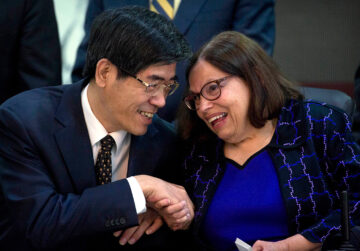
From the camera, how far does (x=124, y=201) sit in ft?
6.21

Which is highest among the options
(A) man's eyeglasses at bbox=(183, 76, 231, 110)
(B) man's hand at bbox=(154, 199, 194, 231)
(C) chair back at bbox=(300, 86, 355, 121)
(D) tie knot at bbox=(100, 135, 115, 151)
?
(C) chair back at bbox=(300, 86, 355, 121)

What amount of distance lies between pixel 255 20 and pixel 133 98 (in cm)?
77

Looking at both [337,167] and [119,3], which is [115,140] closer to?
[119,3]

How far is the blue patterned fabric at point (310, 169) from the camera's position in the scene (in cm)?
199

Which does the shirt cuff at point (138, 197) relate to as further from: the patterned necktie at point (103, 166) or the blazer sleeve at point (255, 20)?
the blazer sleeve at point (255, 20)

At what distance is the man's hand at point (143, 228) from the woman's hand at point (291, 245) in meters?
0.39

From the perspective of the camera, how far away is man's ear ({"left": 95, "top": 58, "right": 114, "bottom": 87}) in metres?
2.05

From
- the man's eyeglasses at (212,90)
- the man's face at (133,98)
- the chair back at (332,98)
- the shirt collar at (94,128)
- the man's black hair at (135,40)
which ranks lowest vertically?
the shirt collar at (94,128)

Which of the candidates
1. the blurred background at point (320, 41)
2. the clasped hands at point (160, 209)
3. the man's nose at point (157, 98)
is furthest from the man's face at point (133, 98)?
the blurred background at point (320, 41)

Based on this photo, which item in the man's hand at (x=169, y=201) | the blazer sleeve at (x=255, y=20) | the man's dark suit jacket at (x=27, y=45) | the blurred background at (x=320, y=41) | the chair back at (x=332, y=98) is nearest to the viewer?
the man's hand at (x=169, y=201)

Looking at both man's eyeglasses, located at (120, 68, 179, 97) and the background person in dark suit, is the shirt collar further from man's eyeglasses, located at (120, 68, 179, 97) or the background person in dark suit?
the background person in dark suit

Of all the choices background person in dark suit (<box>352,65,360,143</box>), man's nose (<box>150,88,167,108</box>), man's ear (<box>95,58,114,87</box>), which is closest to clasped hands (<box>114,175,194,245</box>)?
man's nose (<box>150,88,167,108</box>)

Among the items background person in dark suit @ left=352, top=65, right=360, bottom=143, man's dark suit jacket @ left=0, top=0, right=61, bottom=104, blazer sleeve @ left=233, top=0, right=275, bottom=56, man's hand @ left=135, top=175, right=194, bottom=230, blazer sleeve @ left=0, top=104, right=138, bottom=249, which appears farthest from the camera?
background person in dark suit @ left=352, top=65, right=360, bottom=143

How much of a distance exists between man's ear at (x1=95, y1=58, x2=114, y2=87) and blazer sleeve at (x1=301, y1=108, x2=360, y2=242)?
77 centimetres
